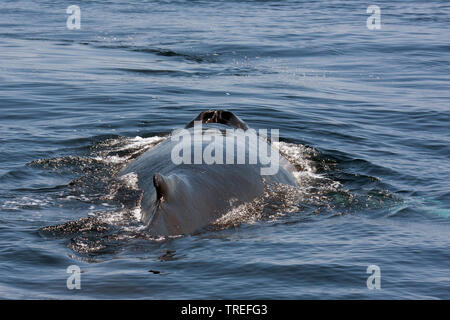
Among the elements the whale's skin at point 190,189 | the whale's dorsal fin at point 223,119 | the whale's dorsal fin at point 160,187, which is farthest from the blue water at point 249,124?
the whale's dorsal fin at point 223,119

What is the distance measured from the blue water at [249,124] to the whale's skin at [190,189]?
7.8 inches

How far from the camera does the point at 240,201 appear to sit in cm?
765

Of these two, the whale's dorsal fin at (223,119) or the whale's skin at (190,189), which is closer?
the whale's skin at (190,189)

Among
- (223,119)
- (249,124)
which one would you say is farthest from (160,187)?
(249,124)

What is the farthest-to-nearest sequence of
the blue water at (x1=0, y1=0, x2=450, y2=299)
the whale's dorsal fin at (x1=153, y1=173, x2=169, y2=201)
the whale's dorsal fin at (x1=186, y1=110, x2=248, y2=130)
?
the whale's dorsal fin at (x1=186, y1=110, x2=248, y2=130), the whale's dorsal fin at (x1=153, y1=173, x2=169, y2=201), the blue water at (x1=0, y1=0, x2=450, y2=299)

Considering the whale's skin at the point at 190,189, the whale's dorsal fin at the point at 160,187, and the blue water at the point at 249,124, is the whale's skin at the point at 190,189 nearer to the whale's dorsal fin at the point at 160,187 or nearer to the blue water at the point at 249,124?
the whale's dorsal fin at the point at 160,187

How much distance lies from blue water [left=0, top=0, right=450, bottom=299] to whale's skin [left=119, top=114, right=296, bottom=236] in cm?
20

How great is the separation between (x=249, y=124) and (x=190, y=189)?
695 centimetres

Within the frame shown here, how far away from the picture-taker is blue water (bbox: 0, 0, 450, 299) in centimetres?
638

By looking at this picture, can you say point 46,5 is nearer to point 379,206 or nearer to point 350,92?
point 350,92

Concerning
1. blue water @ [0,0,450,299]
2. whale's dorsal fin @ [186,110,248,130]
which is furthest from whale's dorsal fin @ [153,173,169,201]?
whale's dorsal fin @ [186,110,248,130]

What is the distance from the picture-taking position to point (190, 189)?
722cm

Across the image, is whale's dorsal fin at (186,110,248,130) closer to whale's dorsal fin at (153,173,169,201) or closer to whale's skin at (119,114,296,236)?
whale's skin at (119,114,296,236)

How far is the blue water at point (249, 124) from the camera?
20.9 feet
